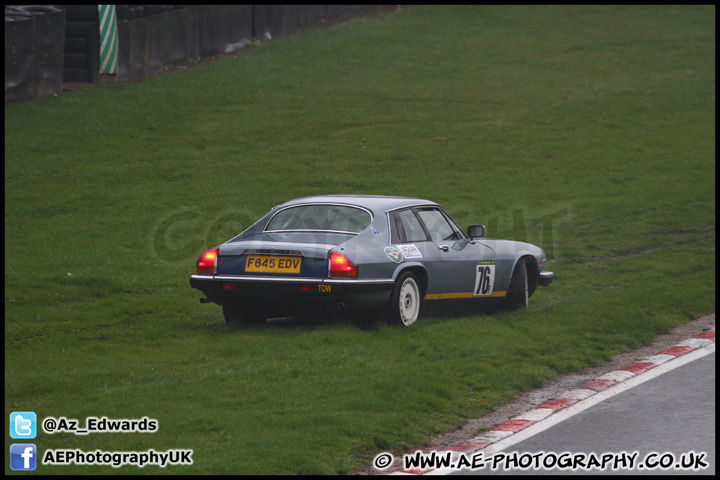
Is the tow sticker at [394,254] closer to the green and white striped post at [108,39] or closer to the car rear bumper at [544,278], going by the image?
the car rear bumper at [544,278]

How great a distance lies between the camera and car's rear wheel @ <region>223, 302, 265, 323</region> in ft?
29.6

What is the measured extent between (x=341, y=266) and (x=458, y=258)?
181 centimetres

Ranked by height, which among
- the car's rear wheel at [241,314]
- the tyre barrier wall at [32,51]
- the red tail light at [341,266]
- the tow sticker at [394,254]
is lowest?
the car's rear wheel at [241,314]

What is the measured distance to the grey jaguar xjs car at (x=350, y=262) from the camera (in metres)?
8.34

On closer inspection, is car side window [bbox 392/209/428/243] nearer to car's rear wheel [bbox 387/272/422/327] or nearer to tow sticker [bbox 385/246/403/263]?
tow sticker [bbox 385/246/403/263]

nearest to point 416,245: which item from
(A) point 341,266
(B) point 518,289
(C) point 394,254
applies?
(C) point 394,254

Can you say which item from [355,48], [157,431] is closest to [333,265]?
[157,431]

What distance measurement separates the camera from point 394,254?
28.8ft

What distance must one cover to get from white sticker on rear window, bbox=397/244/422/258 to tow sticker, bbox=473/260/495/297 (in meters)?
1.05

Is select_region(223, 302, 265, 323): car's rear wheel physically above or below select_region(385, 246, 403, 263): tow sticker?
below

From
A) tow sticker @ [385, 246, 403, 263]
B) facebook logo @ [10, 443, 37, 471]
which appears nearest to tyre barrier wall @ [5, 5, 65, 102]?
tow sticker @ [385, 246, 403, 263]

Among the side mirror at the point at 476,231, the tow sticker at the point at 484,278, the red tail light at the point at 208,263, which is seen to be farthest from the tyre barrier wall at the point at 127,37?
the tow sticker at the point at 484,278

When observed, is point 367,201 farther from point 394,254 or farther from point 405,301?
point 405,301

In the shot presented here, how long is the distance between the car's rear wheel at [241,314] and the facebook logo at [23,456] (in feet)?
11.7
